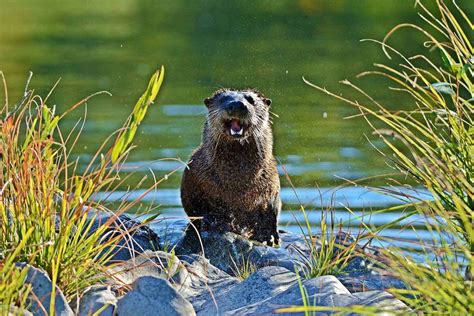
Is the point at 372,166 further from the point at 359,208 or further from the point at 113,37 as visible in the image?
the point at 113,37

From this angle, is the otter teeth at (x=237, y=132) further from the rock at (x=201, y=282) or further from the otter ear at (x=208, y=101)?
the rock at (x=201, y=282)

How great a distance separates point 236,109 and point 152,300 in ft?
9.99

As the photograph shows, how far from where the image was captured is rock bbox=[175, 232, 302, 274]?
289 inches

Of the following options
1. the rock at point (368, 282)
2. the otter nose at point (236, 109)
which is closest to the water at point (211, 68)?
the rock at point (368, 282)

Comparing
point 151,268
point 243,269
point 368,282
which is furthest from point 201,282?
point 368,282

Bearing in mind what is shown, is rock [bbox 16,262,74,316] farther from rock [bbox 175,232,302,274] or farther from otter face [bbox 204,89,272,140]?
otter face [bbox 204,89,272,140]

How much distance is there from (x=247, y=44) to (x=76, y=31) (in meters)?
3.95

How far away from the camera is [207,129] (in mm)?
8203

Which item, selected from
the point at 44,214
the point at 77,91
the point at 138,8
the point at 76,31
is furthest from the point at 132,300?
the point at 138,8

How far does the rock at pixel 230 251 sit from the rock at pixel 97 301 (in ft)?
6.80

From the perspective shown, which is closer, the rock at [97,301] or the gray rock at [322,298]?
the gray rock at [322,298]

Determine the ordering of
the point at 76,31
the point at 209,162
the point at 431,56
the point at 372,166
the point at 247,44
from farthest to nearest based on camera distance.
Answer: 1. the point at 76,31
2. the point at 247,44
3. the point at 431,56
4. the point at 372,166
5. the point at 209,162

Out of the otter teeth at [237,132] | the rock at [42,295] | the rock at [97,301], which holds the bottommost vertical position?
the rock at [97,301]

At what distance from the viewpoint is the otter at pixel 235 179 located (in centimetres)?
800
